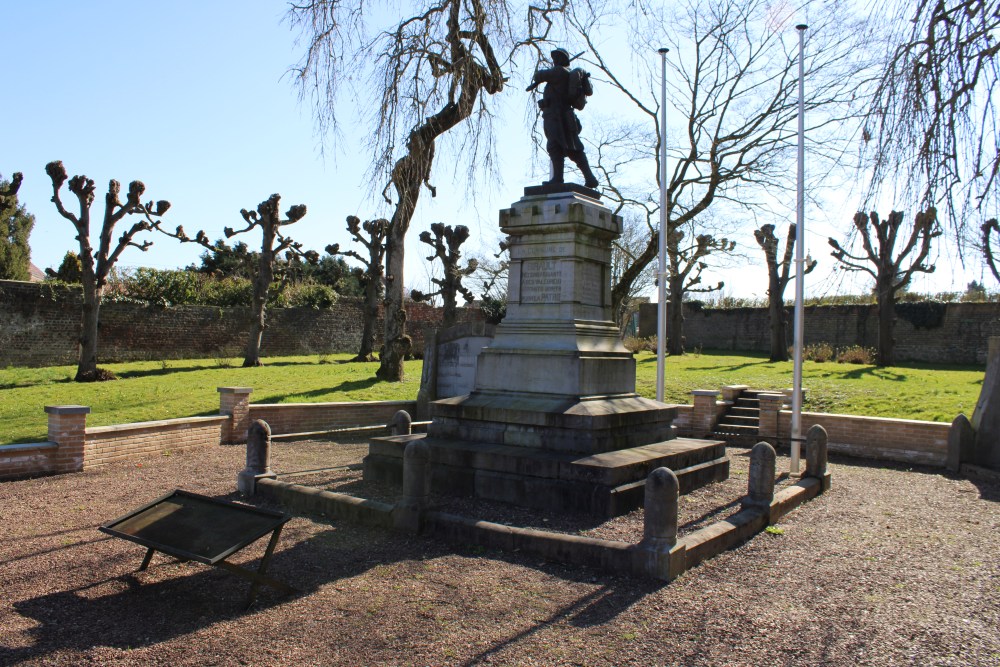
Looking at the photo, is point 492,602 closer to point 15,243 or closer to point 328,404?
point 328,404

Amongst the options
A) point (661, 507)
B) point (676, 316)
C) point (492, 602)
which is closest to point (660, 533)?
point (661, 507)

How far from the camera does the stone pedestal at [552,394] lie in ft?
25.3

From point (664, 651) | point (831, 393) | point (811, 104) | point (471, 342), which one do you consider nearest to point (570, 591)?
point (664, 651)

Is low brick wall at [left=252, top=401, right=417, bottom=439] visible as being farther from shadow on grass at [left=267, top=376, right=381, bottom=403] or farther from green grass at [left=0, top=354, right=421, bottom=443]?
shadow on grass at [left=267, top=376, right=381, bottom=403]

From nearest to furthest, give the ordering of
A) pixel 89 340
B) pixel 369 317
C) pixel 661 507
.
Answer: pixel 661 507 < pixel 89 340 < pixel 369 317

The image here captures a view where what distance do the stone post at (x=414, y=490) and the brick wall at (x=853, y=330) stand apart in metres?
26.2

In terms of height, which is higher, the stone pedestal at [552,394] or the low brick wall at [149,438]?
the stone pedestal at [552,394]

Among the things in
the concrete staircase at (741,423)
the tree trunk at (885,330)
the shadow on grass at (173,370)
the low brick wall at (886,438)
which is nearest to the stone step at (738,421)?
the concrete staircase at (741,423)

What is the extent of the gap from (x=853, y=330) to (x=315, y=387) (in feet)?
75.4

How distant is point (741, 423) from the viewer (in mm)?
14172

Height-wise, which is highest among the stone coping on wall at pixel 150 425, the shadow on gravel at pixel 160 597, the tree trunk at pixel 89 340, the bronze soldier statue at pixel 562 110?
the bronze soldier statue at pixel 562 110

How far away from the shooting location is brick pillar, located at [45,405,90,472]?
9.06m

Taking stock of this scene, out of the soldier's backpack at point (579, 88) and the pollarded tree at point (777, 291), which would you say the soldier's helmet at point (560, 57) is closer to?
the soldier's backpack at point (579, 88)

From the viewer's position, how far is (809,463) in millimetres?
9086
